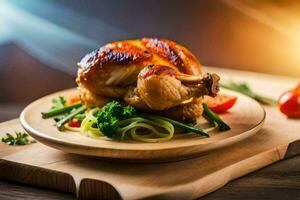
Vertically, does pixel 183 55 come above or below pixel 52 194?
above

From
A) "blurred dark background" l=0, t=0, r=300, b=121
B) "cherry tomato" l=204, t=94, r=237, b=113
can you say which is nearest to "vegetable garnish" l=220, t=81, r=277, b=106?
"cherry tomato" l=204, t=94, r=237, b=113

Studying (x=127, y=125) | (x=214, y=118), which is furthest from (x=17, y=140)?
(x=214, y=118)

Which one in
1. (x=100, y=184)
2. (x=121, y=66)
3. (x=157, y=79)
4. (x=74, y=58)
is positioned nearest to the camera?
(x=100, y=184)

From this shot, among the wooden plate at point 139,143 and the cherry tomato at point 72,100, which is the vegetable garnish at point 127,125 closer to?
the wooden plate at point 139,143

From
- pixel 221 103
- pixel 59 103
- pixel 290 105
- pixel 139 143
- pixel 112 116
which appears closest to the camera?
pixel 139 143

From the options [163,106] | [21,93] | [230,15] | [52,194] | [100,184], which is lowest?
[21,93]

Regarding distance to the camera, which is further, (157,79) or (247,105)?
(247,105)

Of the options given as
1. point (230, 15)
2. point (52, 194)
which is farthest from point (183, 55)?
point (230, 15)

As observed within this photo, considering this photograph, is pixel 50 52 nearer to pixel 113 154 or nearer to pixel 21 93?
pixel 21 93

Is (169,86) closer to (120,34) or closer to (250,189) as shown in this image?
(250,189)
